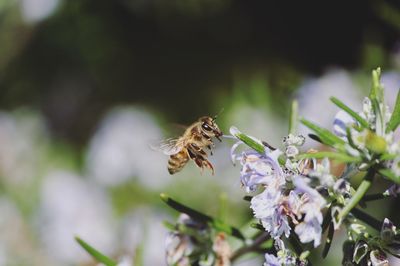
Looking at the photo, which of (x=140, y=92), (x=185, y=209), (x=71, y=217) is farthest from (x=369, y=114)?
(x=140, y=92)

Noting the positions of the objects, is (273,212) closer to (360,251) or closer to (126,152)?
(360,251)

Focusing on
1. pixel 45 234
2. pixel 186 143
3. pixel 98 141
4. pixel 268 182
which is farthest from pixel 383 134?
pixel 98 141

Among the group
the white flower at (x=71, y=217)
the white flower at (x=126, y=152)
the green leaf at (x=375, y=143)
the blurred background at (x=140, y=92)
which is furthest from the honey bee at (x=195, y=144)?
the white flower at (x=126, y=152)

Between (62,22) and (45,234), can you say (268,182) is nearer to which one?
(45,234)

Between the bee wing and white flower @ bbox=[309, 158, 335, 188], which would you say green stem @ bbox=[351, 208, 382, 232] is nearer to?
white flower @ bbox=[309, 158, 335, 188]

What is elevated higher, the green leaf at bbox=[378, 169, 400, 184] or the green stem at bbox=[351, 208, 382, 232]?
the green leaf at bbox=[378, 169, 400, 184]

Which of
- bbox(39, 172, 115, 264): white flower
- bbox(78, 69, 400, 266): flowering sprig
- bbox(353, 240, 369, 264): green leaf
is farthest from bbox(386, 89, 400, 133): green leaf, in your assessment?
bbox(39, 172, 115, 264): white flower
